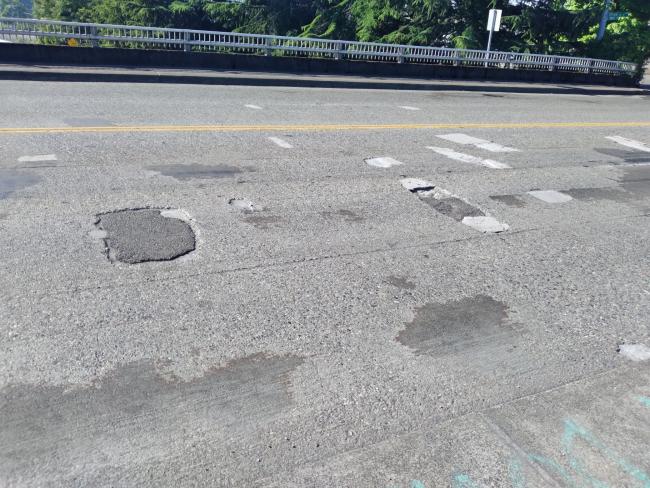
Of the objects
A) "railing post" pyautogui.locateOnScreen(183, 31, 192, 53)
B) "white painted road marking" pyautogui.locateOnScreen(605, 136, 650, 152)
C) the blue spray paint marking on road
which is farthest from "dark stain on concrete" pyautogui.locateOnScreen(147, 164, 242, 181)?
"railing post" pyautogui.locateOnScreen(183, 31, 192, 53)

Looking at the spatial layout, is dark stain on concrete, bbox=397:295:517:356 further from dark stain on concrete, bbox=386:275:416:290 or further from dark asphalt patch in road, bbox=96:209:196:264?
dark asphalt patch in road, bbox=96:209:196:264

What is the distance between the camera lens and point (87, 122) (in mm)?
9539

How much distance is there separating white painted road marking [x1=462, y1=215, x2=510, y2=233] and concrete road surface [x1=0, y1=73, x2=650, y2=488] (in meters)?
0.03

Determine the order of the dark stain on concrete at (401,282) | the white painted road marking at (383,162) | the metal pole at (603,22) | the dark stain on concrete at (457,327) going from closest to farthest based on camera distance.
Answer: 1. the dark stain on concrete at (457,327)
2. the dark stain on concrete at (401,282)
3. the white painted road marking at (383,162)
4. the metal pole at (603,22)

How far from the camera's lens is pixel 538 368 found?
12.1ft

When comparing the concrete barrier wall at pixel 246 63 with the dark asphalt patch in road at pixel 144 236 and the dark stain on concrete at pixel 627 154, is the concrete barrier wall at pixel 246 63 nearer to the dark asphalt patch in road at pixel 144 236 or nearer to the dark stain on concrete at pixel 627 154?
the dark stain on concrete at pixel 627 154

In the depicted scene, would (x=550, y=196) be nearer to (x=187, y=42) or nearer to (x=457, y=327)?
(x=457, y=327)

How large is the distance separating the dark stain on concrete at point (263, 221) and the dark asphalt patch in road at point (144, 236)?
615 mm

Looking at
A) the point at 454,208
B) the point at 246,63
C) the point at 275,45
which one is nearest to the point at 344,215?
the point at 454,208

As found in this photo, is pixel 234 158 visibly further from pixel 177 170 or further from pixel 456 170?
pixel 456 170

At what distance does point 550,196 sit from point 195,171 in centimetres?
430

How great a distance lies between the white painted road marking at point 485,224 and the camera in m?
6.08

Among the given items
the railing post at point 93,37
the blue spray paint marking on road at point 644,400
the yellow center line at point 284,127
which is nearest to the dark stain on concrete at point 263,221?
the blue spray paint marking on road at point 644,400

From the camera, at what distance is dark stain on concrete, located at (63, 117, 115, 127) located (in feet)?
30.6
